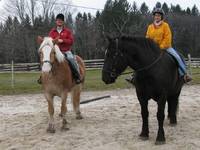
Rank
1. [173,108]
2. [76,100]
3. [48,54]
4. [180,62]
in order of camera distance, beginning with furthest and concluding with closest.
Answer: [76,100], [173,108], [180,62], [48,54]

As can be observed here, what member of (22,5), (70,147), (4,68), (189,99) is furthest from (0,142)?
(22,5)

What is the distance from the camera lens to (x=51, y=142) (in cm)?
702

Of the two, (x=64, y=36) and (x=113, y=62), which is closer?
(x=113, y=62)

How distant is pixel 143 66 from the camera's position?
21.9 feet

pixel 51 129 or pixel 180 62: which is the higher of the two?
pixel 180 62

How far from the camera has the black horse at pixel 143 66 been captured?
21.2 feet

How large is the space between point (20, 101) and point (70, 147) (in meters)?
6.50

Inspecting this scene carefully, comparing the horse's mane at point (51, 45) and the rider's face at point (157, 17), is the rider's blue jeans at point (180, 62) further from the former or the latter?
the horse's mane at point (51, 45)

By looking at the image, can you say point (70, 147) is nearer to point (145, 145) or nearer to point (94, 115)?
point (145, 145)

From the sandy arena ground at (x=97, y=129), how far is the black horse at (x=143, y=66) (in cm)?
52

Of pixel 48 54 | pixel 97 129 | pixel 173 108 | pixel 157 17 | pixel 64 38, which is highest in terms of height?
pixel 157 17

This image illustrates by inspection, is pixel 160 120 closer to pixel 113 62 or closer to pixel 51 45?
pixel 113 62

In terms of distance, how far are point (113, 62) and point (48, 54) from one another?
1.43 meters

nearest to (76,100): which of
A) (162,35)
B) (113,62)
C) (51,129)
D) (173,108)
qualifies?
(51,129)
